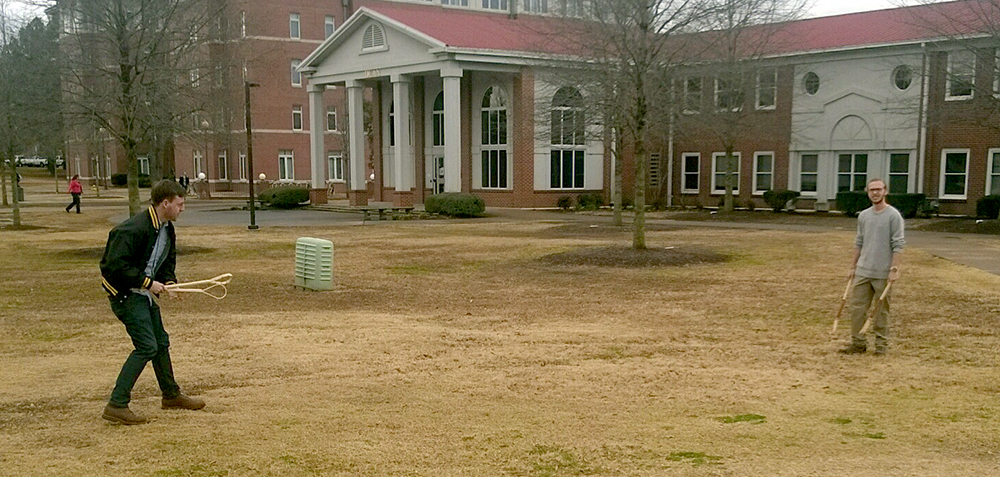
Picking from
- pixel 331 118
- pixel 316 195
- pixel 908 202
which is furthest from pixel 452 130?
pixel 331 118

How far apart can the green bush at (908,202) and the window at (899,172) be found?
1835 mm

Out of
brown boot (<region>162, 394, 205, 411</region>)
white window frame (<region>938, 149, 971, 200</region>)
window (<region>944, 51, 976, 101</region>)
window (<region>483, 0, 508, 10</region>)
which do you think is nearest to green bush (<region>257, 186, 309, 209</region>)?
white window frame (<region>938, 149, 971, 200</region>)

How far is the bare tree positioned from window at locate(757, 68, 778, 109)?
22.4m

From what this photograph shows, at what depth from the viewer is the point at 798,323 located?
1081 cm

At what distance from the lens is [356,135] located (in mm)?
40406

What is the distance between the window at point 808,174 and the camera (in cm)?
3591

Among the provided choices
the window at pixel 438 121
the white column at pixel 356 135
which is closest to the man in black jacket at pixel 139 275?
the white column at pixel 356 135

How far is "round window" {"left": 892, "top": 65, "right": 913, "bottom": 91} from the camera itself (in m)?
32.3

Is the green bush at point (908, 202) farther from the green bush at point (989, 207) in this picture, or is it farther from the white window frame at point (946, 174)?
the green bush at point (989, 207)

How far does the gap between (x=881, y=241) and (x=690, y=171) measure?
32078mm

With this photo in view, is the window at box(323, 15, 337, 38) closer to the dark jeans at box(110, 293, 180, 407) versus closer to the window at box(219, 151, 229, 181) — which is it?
the window at box(219, 151, 229, 181)

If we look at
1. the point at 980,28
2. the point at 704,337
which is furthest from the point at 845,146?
the point at 704,337

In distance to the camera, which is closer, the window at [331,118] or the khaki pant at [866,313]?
the khaki pant at [866,313]

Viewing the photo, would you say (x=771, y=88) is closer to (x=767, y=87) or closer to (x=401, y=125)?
(x=767, y=87)
